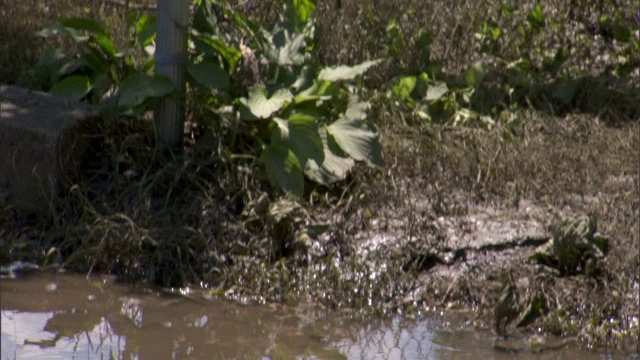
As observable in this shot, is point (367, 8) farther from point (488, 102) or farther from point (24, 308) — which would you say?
point (24, 308)

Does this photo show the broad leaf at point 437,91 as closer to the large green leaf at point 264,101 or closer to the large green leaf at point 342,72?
the large green leaf at point 342,72

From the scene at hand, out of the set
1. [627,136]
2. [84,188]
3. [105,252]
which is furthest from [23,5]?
[627,136]

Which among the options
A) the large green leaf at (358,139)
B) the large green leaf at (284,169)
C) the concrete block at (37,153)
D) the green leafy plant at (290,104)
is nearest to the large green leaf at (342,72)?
the green leafy plant at (290,104)

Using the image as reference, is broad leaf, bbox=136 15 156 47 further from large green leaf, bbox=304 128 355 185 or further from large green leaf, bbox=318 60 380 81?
large green leaf, bbox=304 128 355 185

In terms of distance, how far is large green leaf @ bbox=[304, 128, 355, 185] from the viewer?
5340mm

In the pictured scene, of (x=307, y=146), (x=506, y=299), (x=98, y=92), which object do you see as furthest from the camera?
(x=98, y=92)

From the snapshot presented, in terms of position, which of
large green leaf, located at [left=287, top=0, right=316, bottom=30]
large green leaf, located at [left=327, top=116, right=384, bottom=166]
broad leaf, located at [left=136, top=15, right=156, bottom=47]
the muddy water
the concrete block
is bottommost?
the muddy water

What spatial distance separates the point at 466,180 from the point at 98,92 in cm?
190

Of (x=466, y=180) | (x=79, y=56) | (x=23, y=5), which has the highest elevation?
(x=23, y=5)

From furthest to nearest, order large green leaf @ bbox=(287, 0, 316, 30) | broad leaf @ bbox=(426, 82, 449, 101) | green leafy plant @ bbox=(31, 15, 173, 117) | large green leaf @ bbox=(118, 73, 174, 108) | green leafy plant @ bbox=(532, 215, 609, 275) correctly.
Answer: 1. broad leaf @ bbox=(426, 82, 449, 101)
2. large green leaf @ bbox=(287, 0, 316, 30)
3. green leafy plant @ bbox=(31, 15, 173, 117)
4. large green leaf @ bbox=(118, 73, 174, 108)
5. green leafy plant @ bbox=(532, 215, 609, 275)

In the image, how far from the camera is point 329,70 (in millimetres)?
5727

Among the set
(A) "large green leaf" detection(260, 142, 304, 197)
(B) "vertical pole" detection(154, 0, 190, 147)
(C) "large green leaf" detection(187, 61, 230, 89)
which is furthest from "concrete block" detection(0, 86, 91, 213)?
(A) "large green leaf" detection(260, 142, 304, 197)

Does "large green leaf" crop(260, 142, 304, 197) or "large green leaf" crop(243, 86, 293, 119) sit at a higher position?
"large green leaf" crop(243, 86, 293, 119)

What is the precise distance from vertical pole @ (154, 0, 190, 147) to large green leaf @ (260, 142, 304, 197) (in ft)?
1.79
